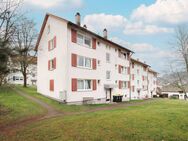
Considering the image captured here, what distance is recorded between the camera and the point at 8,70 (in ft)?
50.3

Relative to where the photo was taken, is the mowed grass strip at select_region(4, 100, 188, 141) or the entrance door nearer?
the mowed grass strip at select_region(4, 100, 188, 141)

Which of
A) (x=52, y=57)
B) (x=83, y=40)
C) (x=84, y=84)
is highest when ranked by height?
(x=83, y=40)

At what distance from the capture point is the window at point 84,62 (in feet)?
93.4

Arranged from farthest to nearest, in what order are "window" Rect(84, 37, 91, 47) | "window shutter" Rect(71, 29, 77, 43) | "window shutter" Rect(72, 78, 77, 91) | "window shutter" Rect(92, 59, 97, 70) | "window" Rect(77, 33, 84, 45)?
"window shutter" Rect(92, 59, 97, 70)
"window" Rect(84, 37, 91, 47)
"window" Rect(77, 33, 84, 45)
"window shutter" Rect(71, 29, 77, 43)
"window shutter" Rect(72, 78, 77, 91)

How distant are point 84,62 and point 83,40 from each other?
3.04 metres

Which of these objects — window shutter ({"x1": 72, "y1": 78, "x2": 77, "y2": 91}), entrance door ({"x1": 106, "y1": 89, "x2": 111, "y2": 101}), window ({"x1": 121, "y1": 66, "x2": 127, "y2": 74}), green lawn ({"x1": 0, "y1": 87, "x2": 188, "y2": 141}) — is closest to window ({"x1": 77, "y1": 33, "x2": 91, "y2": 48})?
window shutter ({"x1": 72, "y1": 78, "x2": 77, "y2": 91})

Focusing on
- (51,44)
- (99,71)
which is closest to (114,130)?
(99,71)

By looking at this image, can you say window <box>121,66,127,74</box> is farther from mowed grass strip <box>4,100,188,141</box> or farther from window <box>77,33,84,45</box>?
mowed grass strip <box>4,100,188,141</box>

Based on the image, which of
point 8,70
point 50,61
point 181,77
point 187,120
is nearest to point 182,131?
point 187,120

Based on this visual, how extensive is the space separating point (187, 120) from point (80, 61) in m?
17.0

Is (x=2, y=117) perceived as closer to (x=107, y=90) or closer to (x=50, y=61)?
(x=50, y=61)

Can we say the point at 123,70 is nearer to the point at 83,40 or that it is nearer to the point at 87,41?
the point at 87,41

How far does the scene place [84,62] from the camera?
29.2 metres

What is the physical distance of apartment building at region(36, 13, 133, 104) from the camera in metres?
26.7
